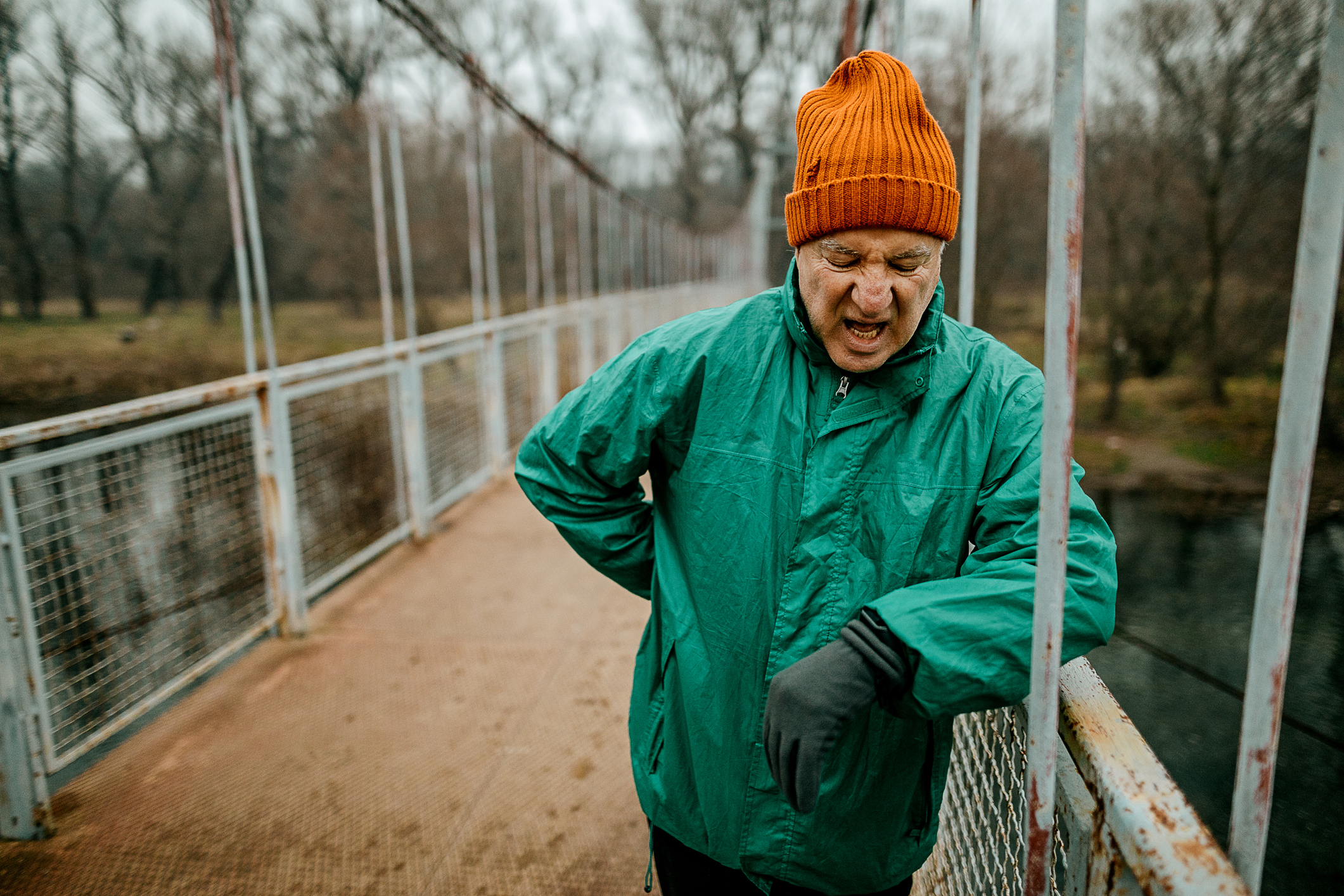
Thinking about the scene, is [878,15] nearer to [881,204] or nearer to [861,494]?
[881,204]

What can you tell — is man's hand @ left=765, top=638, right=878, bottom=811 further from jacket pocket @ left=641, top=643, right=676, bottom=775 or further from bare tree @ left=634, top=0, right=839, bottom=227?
bare tree @ left=634, top=0, right=839, bottom=227

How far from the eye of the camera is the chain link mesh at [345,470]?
3350 mm

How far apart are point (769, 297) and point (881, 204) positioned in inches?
10.7

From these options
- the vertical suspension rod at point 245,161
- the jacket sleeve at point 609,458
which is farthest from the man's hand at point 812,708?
the vertical suspension rod at point 245,161

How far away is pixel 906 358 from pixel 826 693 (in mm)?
486

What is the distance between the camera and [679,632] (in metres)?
1.28

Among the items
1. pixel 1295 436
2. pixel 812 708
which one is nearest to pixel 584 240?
pixel 812 708

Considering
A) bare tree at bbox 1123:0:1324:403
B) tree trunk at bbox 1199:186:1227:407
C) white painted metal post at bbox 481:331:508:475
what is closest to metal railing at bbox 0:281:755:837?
white painted metal post at bbox 481:331:508:475

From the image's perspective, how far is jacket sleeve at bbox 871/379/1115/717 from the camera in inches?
35.9

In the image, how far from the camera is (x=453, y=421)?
4.92m

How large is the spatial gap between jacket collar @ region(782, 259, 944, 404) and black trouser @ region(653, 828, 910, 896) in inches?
31.2

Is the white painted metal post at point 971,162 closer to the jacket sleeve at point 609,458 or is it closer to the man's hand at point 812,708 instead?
the jacket sleeve at point 609,458

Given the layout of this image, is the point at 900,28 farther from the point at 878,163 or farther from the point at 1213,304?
the point at 1213,304

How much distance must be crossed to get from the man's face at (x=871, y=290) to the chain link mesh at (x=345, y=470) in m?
2.61
